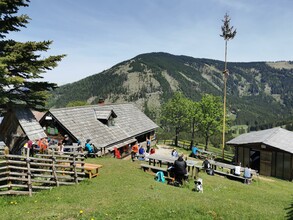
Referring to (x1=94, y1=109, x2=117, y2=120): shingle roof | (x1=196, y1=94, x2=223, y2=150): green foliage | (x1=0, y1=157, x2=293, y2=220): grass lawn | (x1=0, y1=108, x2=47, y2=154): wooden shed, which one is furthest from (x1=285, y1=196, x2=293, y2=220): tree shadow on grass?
(x1=196, y1=94, x2=223, y2=150): green foliage

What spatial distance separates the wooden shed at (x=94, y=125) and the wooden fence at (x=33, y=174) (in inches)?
450

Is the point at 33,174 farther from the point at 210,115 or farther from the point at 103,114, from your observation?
the point at 210,115

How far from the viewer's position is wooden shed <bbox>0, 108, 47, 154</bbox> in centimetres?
1822

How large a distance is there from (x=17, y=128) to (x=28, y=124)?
780mm

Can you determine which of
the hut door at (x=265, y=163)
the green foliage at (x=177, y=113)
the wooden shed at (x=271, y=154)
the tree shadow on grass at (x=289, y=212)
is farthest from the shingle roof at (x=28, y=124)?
the green foliage at (x=177, y=113)

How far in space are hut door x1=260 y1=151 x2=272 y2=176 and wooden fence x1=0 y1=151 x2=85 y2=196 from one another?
24308mm

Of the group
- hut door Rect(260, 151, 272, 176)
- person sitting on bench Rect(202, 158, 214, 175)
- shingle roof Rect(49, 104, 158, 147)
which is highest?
shingle roof Rect(49, 104, 158, 147)

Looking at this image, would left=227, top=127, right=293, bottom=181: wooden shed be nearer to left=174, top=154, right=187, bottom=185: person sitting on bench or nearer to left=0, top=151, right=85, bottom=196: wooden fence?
left=174, top=154, right=187, bottom=185: person sitting on bench

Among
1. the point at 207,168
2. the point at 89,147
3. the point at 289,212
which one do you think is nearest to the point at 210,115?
the point at 207,168

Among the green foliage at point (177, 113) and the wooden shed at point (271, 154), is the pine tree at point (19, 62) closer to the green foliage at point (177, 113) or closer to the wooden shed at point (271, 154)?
the wooden shed at point (271, 154)

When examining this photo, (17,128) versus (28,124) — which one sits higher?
(28,124)

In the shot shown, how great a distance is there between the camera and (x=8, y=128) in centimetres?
1866

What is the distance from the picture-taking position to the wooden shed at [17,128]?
1822cm

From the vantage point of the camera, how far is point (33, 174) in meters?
13.3
